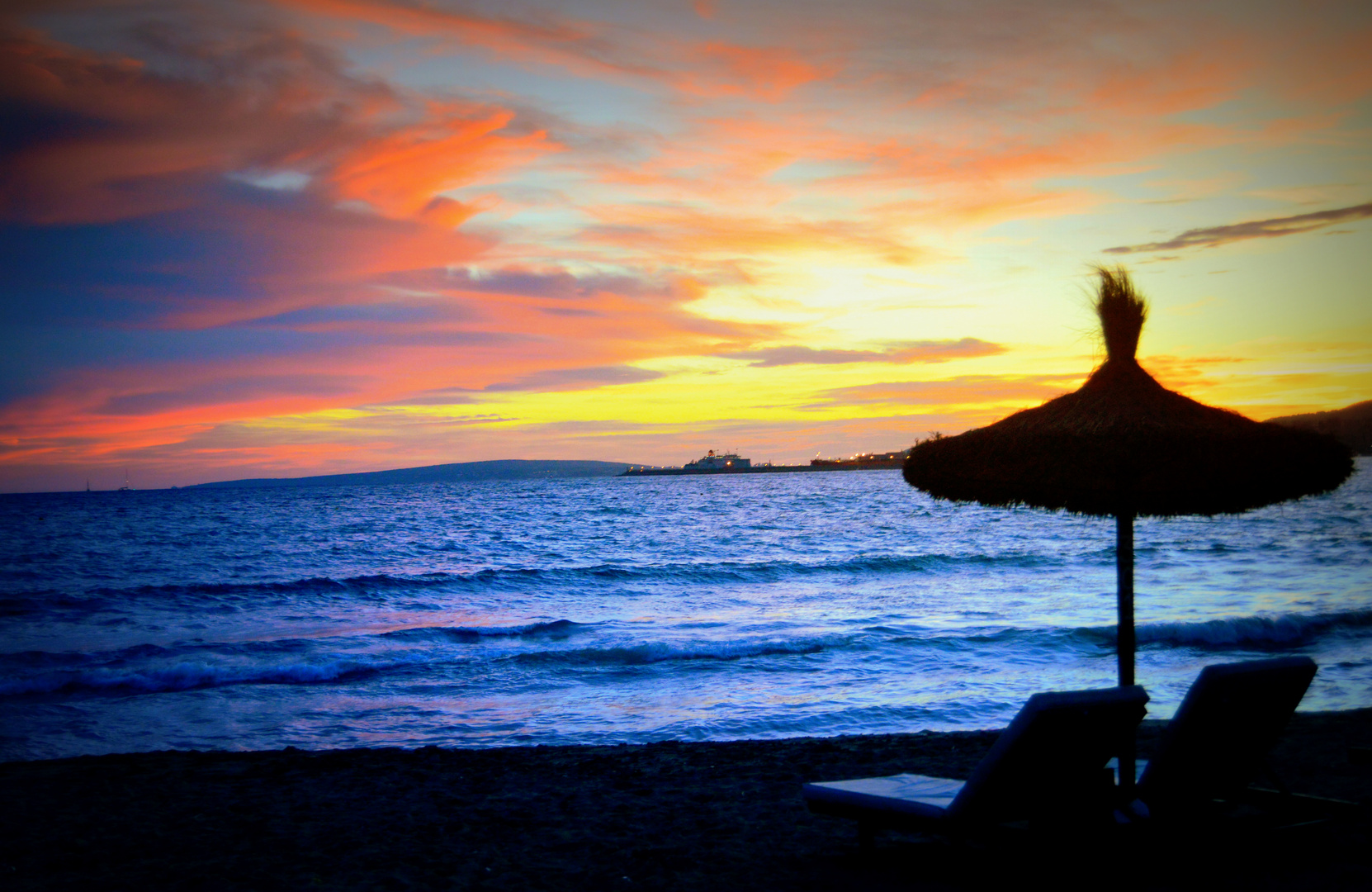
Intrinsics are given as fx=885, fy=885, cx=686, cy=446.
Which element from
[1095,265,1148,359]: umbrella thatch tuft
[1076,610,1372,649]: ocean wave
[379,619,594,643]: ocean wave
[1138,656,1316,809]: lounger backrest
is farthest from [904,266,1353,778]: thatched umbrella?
[379,619,594,643]: ocean wave

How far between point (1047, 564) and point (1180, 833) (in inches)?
883

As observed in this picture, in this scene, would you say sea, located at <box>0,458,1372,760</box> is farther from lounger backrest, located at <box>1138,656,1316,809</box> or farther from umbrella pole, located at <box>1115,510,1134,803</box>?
lounger backrest, located at <box>1138,656,1316,809</box>

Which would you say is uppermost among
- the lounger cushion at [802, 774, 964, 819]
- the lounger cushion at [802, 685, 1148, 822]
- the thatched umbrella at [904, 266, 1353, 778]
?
the thatched umbrella at [904, 266, 1353, 778]

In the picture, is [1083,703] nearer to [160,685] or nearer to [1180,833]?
[1180,833]

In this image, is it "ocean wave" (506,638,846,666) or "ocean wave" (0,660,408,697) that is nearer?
"ocean wave" (0,660,408,697)

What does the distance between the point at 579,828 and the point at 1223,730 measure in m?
3.68

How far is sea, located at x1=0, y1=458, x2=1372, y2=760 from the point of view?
32.9ft

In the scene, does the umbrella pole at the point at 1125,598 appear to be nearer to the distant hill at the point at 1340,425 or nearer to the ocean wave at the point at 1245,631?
the distant hill at the point at 1340,425

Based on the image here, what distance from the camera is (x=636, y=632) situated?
1634cm

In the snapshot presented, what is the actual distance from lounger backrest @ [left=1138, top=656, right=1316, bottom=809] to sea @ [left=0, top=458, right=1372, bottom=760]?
10.7ft

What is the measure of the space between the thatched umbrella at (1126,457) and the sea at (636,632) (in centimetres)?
278

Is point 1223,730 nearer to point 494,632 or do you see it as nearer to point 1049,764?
point 1049,764

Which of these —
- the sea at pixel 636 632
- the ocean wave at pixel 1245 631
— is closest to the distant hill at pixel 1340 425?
the sea at pixel 636 632

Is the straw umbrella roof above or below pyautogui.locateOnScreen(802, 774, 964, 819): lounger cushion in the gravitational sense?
above
